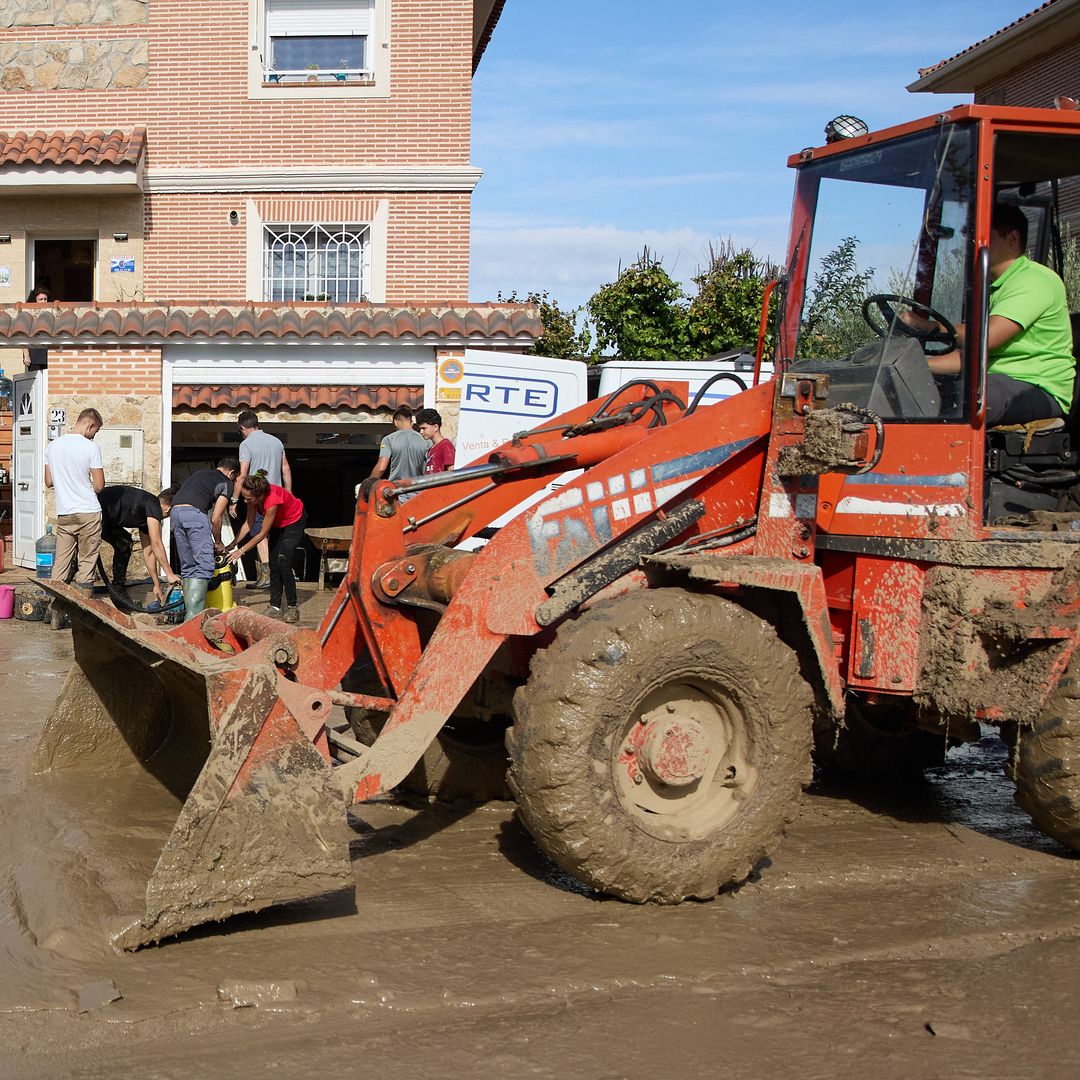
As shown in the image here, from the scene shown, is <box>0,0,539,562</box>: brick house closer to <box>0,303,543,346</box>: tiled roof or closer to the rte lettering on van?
<box>0,303,543,346</box>: tiled roof

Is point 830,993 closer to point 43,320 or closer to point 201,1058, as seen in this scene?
point 201,1058

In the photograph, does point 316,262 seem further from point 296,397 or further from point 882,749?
point 882,749

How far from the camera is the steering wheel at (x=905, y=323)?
15.9ft

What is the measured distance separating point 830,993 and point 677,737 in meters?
1.05

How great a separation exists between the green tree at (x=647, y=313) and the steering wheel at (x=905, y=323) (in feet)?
53.5

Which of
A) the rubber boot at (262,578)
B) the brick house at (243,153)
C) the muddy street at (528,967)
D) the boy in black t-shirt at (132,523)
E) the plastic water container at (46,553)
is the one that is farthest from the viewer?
the brick house at (243,153)

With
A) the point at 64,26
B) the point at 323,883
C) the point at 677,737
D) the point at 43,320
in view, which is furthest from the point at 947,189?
the point at 64,26

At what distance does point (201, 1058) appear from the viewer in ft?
10.8

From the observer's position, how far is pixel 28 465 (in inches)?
603

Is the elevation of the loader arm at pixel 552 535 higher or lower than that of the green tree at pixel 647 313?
lower

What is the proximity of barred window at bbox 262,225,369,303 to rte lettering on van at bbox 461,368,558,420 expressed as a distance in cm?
628

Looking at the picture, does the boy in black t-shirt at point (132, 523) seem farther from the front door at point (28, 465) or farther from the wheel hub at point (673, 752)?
the wheel hub at point (673, 752)

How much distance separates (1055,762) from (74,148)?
15640 mm

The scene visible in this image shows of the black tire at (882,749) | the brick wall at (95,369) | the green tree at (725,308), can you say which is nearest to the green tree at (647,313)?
the green tree at (725,308)
